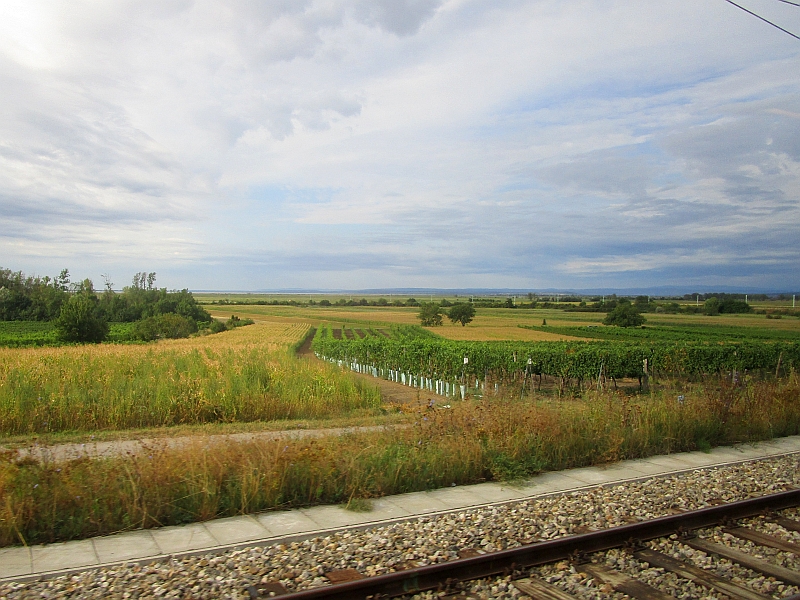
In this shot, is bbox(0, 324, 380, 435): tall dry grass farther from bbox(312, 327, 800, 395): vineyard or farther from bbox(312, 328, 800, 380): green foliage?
bbox(312, 328, 800, 380): green foliage

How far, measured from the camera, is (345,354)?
38.2m

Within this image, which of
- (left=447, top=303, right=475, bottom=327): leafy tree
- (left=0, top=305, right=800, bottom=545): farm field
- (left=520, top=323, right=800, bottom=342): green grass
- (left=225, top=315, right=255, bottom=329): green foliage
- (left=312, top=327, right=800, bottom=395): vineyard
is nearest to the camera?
(left=0, top=305, right=800, bottom=545): farm field

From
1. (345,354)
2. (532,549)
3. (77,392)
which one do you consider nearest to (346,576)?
(532,549)

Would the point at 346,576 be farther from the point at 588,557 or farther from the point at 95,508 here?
the point at 95,508

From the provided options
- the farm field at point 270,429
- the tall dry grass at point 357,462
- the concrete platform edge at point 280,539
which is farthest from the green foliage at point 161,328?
the concrete platform edge at point 280,539

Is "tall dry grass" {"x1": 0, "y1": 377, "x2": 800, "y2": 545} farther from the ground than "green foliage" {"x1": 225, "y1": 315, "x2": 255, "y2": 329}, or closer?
farther from the ground

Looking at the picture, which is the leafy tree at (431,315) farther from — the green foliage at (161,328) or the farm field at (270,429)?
the farm field at (270,429)

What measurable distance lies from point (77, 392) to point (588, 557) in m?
13.2

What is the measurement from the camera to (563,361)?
82.3 feet

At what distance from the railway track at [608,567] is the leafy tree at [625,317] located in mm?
74496

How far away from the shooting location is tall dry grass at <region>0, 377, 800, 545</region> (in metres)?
6.26

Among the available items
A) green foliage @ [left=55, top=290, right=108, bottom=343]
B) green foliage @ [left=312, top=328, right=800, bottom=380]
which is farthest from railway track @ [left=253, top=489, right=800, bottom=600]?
green foliage @ [left=55, top=290, right=108, bottom=343]

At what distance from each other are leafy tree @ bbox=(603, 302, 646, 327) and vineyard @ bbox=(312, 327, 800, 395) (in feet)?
147

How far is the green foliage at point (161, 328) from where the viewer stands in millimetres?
70544
